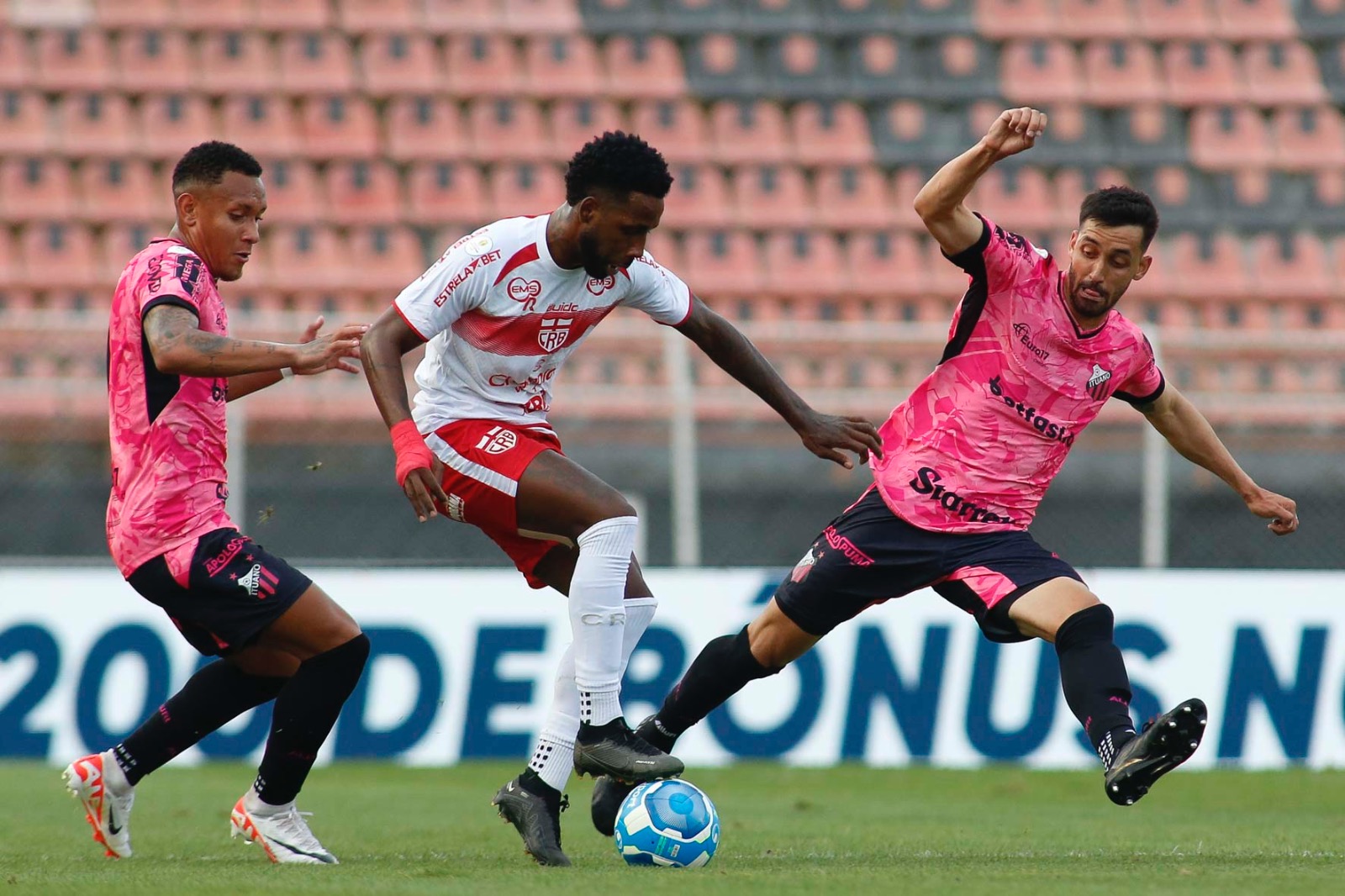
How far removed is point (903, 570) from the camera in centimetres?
568

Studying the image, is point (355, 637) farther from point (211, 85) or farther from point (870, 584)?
point (211, 85)

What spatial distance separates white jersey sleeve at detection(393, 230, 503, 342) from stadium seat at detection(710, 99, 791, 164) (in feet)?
31.3

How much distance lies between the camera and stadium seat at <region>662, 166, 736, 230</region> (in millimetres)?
14070

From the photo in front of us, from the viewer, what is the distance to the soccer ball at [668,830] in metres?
5.09

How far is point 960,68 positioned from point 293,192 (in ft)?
19.5

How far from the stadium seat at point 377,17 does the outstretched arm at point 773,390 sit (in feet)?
32.8

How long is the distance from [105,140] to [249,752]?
671cm

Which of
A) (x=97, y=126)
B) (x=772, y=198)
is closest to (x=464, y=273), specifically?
(x=772, y=198)

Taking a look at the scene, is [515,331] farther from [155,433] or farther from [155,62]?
[155,62]

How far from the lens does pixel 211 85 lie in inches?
566

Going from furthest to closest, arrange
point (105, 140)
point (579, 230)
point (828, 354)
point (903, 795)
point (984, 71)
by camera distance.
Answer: point (984, 71), point (105, 140), point (828, 354), point (903, 795), point (579, 230)

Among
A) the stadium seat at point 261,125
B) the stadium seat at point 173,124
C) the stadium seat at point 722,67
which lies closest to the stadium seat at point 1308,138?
the stadium seat at point 722,67

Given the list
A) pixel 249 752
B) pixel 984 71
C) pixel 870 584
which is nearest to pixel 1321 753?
pixel 870 584

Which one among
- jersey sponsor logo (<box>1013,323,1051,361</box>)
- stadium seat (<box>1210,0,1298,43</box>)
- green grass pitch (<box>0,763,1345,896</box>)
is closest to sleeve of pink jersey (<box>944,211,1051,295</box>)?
jersey sponsor logo (<box>1013,323,1051,361</box>)
